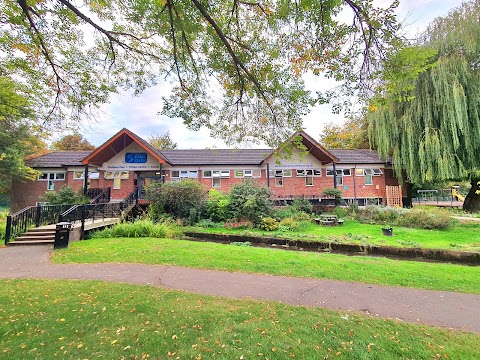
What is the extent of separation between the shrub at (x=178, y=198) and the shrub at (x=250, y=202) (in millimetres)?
2122

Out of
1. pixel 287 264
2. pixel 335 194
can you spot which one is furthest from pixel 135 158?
pixel 287 264

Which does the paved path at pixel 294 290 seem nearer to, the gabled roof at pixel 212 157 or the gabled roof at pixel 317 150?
the gabled roof at pixel 317 150

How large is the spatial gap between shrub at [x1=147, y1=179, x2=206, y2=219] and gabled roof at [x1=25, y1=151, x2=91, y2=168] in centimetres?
954

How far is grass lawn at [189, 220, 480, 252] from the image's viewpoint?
10.00m

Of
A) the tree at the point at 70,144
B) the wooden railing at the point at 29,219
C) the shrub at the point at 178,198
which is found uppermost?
the tree at the point at 70,144

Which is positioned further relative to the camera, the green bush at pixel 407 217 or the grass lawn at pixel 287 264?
the green bush at pixel 407 217

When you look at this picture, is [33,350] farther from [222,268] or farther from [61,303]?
[222,268]

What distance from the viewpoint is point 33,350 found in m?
2.93

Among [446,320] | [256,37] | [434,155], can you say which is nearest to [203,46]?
[256,37]

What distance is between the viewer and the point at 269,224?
13.7 meters

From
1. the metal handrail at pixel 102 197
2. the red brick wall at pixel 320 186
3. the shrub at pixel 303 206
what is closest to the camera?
the shrub at pixel 303 206

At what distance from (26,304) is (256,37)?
695 cm

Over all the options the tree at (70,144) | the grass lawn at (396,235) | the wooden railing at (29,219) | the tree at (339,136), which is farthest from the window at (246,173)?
the tree at (70,144)

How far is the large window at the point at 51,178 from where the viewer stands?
21406 mm
